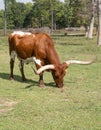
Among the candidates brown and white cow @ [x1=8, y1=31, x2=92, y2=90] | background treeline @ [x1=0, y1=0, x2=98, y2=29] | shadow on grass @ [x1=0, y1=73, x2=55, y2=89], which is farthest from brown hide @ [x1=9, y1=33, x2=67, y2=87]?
background treeline @ [x1=0, y1=0, x2=98, y2=29]

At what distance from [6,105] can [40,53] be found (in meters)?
2.69

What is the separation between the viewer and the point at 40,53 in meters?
10.8

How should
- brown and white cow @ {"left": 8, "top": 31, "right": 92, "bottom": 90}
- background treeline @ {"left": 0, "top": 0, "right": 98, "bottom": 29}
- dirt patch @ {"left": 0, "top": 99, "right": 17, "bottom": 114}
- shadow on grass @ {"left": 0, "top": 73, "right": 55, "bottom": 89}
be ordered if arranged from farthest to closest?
background treeline @ {"left": 0, "top": 0, "right": 98, "bottom": 29}, shadow on grass @ {"left": 0, "top": 73, "right": 55, "bottom": 89}, brown and white cow @ {"left": 8, "top": 31, "right": 92, "bottom": 90}, dirt patch @ {"left": 0, "top": 99, "right": 17, "bottom": 114}

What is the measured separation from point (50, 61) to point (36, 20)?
3347 inches

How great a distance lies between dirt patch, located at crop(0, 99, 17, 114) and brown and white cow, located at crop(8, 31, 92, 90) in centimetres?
169

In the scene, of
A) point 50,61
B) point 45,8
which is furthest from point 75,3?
point 50,61

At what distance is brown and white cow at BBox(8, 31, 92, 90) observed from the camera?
1031 cm

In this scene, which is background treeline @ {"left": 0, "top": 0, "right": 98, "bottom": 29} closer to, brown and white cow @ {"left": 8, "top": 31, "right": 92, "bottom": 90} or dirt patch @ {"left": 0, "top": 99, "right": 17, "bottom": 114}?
brown and white cow @ {"left": 8, "top": 31, "right": 92, "bottom": 90}

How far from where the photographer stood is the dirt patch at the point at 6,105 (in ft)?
26.4

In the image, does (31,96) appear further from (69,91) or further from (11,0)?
(11,0)

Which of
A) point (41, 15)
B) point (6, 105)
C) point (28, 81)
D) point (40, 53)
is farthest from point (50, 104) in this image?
point (41, 15)

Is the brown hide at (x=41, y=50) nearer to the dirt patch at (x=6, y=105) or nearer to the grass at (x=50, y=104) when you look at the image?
the grass at (x=50, y=104)

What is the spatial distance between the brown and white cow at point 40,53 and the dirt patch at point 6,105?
1689mm

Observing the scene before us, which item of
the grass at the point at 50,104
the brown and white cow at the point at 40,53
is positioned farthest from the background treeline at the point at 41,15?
the grass at the point at 50,104
